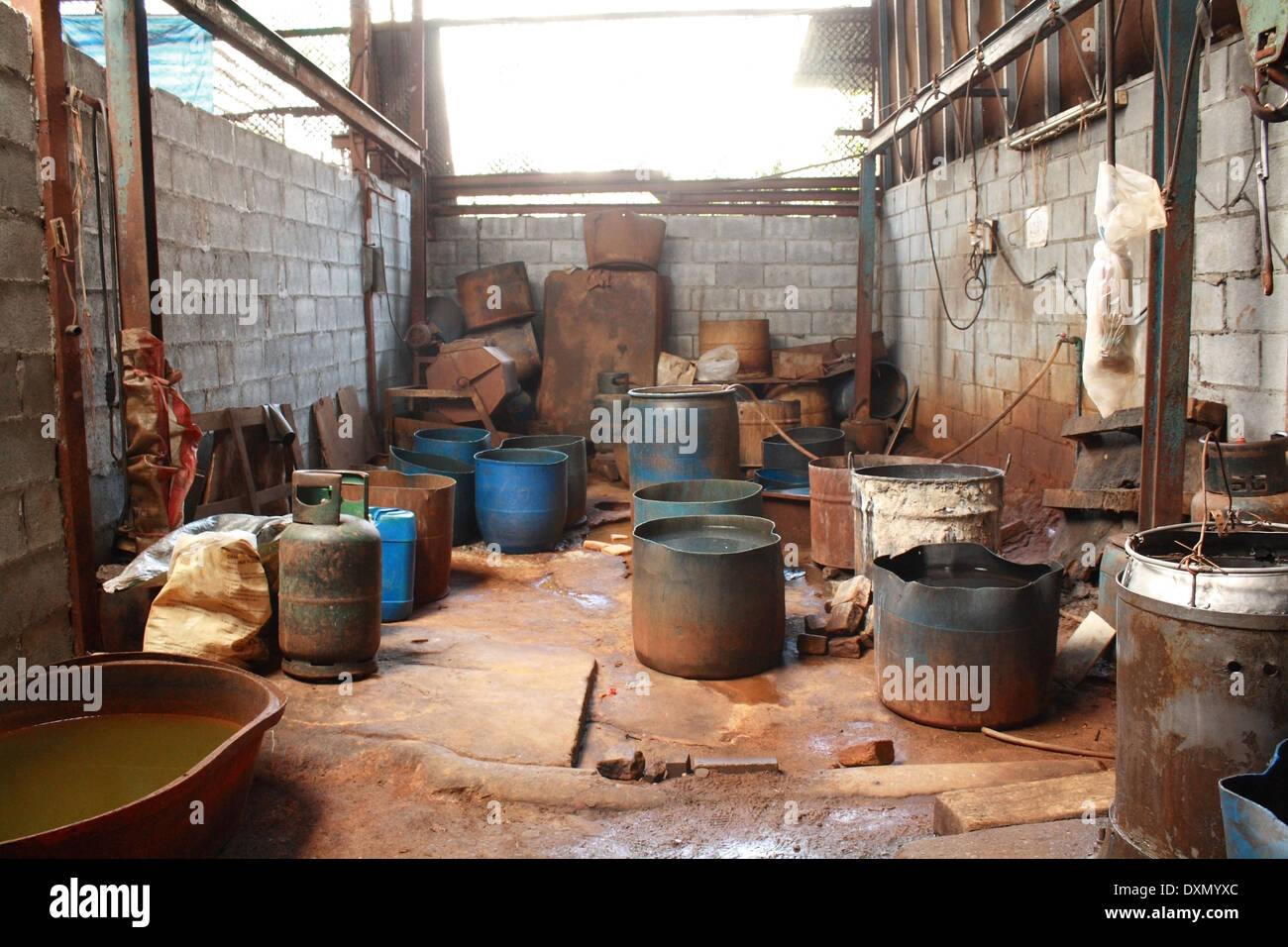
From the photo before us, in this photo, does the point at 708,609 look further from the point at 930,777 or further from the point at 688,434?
the point at 688,434

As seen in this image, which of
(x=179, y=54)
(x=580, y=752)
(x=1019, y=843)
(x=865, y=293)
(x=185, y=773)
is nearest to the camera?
(x=185, y=773)

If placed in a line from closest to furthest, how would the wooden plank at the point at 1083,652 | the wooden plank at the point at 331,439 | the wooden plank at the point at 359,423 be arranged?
the wooden plank at the point at 1083,652 → the wooden plank at the point at 331,439 → the wooden plank at the point at 359,423

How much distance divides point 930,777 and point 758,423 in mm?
5192

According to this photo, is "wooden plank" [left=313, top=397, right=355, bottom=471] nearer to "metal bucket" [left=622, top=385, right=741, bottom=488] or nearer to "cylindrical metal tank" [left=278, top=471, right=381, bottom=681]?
"metal bucket" [left=622, top=385, right=741, bottom=488]

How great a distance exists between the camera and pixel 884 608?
4031 millimetres

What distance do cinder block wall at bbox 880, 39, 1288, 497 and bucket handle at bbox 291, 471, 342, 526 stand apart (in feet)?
12.7

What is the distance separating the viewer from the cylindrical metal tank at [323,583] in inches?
151

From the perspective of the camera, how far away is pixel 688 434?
6637 millimetres

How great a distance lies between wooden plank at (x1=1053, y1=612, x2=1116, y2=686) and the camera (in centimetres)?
425

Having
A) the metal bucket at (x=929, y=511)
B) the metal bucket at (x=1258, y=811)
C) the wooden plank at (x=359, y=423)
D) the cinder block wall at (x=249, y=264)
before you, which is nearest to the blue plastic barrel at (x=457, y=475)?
the cinder block wall at (x=249, y=264)

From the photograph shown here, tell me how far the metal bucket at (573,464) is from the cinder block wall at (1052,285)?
3.06 metres

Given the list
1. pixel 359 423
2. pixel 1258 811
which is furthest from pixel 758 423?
pixel 1258 811

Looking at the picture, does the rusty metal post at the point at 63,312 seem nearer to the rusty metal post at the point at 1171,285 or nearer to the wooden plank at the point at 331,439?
the wooden plank at the point at 331,439

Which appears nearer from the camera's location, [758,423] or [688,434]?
[688,434]
